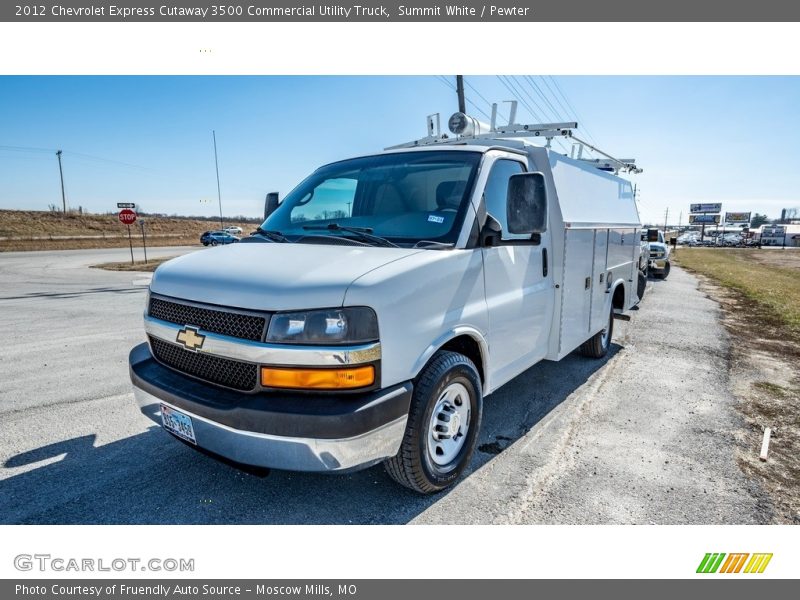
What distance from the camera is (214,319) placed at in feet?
8.09

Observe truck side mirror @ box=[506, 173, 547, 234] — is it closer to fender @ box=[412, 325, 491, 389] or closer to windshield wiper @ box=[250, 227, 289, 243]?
fender @ box=[412, 325, 491, 389]

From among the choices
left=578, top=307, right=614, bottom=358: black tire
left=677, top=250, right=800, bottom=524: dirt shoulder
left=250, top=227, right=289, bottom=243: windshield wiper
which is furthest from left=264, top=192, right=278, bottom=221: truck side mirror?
left=677, top=250, right=800, bottom=524: dirt shoulder

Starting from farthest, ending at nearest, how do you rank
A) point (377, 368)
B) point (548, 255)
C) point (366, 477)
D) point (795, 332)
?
point (795, 332)
point (548, 255)
point (366, 477)
point (377, 368)

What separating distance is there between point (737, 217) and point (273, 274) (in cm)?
14845

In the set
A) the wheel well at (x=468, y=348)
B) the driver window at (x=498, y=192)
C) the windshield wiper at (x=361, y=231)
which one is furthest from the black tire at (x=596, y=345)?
the windshield wiper at (x=361, y=231)

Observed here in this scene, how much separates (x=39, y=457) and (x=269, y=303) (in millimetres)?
2521

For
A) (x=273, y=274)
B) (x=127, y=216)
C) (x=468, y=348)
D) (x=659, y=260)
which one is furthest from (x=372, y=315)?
(x=127, y=216)

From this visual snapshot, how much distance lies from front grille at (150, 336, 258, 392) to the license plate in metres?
0.24

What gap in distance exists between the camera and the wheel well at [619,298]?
6.28 meters

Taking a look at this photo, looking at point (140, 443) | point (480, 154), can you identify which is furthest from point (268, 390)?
point (480, 154)

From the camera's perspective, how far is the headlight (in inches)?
86.9

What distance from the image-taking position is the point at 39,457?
3256 mm

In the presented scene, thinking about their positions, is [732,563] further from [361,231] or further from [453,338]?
[361,231]

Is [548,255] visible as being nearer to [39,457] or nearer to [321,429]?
[321,429]
